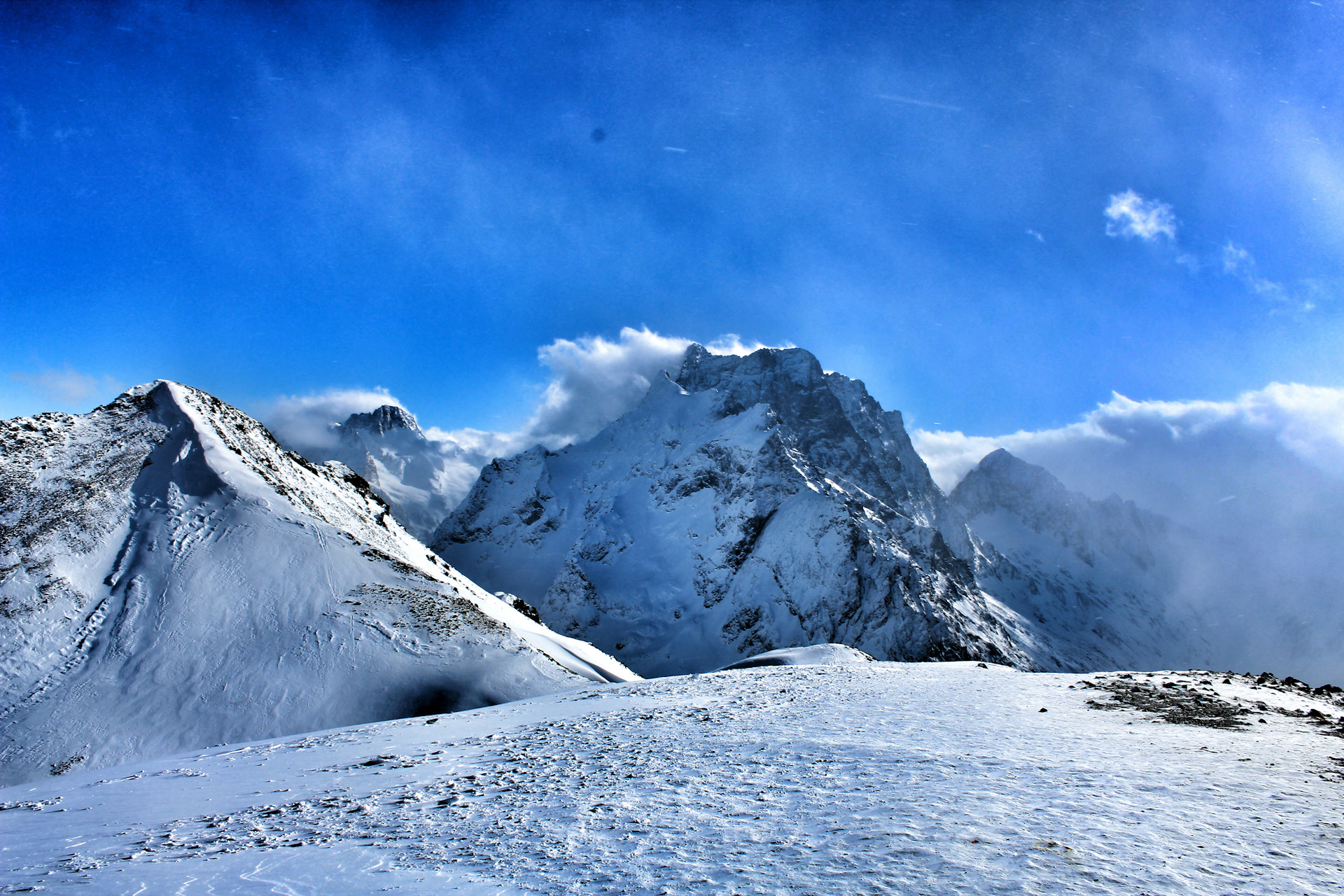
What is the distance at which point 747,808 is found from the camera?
7500 mm

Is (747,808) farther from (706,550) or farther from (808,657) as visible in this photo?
(706,550)

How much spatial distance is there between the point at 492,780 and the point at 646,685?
42.8ft

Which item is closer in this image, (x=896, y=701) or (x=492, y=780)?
(x=492, y=780)

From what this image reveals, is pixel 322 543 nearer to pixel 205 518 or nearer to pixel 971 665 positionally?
pixel 205 518

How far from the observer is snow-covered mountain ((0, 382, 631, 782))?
20781mm

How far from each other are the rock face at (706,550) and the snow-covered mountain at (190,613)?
7259 cm

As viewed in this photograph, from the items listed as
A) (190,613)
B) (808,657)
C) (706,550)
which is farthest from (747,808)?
(706,550)

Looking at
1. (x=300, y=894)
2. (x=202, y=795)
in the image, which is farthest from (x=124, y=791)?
(x=300, y=894)

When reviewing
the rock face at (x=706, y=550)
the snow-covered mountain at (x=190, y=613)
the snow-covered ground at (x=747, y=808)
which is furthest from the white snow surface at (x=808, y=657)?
the rock face at (x=706, y=550)

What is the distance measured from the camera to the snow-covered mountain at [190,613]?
68.2 ft

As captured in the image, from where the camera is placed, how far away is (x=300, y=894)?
18.6ft

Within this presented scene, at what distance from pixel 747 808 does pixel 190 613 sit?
2570cm

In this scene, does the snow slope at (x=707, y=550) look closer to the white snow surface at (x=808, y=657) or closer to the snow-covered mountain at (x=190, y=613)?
the white snow surface at (x=808, y=657)

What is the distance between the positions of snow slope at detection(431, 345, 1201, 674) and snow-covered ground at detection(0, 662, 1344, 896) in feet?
289
